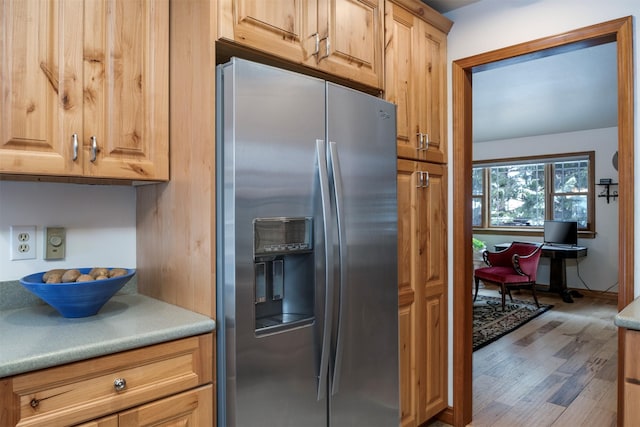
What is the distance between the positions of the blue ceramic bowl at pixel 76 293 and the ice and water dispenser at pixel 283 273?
475 millimetres

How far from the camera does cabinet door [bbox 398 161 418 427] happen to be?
6.97 feet

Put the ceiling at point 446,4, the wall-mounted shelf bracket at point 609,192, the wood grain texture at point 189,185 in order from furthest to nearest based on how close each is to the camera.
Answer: the wall-mounted shelf bracket at point 609,192 < the ceiling at point 446,4 < the wood grain texture at point 189,185

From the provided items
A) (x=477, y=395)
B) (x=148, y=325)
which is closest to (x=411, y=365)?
(x=477, y=395)

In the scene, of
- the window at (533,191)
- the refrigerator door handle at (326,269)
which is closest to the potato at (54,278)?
the refrigerator door handle at (326,269)

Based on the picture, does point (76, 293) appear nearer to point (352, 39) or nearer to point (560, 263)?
point (352, 39)

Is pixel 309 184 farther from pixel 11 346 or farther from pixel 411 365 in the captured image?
pixel 411 365

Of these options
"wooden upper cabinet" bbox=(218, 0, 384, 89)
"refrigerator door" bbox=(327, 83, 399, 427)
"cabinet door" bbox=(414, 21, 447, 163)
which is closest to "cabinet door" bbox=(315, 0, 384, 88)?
"wooden upper cabinet" bbox=(218, 0, 384, 89)

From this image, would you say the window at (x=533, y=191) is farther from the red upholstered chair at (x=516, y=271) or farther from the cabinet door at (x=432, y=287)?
the cabinet door at (x=432, y=287)

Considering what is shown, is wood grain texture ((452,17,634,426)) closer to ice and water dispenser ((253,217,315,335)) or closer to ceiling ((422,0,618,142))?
ceiling ((422,0,618,142))

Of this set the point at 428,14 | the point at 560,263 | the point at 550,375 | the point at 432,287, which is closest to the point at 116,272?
the point at 432,287

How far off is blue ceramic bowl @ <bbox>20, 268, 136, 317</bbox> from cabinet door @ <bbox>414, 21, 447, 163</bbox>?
1.64 metres

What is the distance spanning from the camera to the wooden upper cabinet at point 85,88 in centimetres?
130

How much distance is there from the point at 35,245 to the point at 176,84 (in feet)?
2.68

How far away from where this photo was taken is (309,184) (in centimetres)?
152
